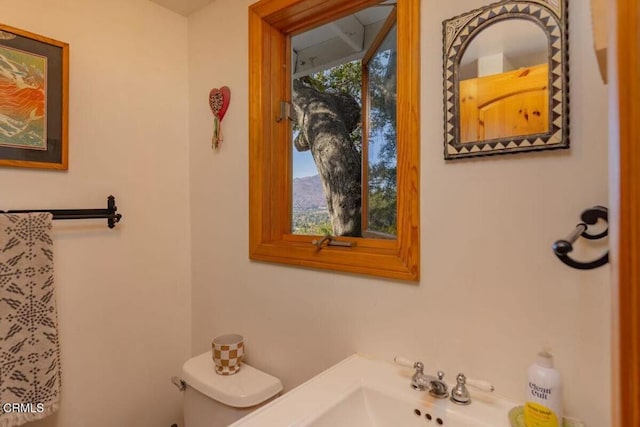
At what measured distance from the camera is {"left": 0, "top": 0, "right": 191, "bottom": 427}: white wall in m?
1.25

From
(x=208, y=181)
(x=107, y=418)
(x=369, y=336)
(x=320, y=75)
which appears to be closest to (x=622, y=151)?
(x=369, y=336)

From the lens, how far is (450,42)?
88cm

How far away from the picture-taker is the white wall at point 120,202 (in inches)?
→ 49.3

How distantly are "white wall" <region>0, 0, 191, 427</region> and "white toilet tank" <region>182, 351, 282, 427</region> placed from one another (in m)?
0.36

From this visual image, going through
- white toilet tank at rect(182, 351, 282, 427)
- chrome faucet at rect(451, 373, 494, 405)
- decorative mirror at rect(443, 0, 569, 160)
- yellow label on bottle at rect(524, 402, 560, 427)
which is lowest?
A: white toilet tank at rect(182, 351, 282, 427)

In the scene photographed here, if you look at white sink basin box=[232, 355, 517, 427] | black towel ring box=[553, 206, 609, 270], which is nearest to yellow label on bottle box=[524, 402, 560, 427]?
white sink basin box=[232, 355, 517, 427]

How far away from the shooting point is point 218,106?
146 centimetres

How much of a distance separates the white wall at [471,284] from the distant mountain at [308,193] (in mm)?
221

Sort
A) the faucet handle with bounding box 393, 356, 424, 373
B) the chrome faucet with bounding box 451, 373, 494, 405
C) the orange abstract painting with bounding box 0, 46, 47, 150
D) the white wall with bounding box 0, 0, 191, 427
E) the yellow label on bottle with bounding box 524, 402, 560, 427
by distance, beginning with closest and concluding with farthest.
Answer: the yellow label on bottle with bounding box 524, 402, 560, 427, the chrome faucet with bounding box 451, 373, 494, 405, the faucet handle with bounding box 393, 356, 424, 373, the orange abstract painting with bounding box 0, 46, 47, 150, the white wall with bounding box 0, 0, 191, 427

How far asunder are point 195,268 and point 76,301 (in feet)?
1.57

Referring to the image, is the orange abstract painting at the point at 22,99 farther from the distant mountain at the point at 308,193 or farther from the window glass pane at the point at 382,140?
the window glass pane at the point at 382,140

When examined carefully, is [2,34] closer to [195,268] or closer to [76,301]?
[76,301]

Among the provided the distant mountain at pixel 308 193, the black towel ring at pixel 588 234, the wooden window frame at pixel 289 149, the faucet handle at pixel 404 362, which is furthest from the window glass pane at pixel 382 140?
the black towel ring at pixel 588 234

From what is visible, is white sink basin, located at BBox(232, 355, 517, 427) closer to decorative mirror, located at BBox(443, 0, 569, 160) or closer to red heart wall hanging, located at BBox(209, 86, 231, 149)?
decorative mirror, located at BBox(443, 0, 569, 160)
